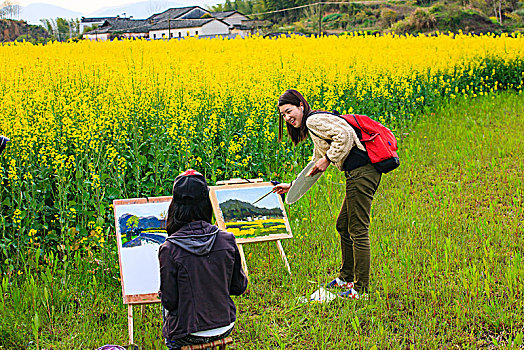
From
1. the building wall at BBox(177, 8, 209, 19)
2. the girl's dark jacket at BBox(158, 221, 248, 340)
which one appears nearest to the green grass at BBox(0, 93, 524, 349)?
the girl's dark jacket at BBox(158, 221, 248, 340)

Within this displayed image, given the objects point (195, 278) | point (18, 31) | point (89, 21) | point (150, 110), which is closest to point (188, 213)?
point (195, 278)

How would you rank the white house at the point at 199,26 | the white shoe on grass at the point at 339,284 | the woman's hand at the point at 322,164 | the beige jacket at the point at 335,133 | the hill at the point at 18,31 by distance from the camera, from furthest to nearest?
the white house at the point at 199,26 < the hill at the point at 18,31 < the white shoe on grass at the point at 339,284 < the woman's hand at the point at 322,164 < the beige jacket at the point at 335,133

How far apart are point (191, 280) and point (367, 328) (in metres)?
1.98

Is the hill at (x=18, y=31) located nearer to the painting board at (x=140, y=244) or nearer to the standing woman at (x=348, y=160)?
the painting board at (x=140, y=244)

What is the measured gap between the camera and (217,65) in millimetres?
9836

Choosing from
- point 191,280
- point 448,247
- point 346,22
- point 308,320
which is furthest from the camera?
point 346,22

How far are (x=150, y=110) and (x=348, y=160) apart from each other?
10.6 feet

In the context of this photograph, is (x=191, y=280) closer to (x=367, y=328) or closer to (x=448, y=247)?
(x=367, y=328)

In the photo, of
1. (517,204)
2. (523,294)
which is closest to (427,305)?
(523,294)

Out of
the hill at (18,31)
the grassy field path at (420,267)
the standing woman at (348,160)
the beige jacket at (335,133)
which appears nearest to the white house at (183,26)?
the hill at (18,31)

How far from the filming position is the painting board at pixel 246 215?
5555 millimetres

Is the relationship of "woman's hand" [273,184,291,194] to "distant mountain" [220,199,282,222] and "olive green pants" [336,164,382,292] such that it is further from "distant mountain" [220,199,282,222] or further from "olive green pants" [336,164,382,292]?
"olive green pants" [336,164,382,292]

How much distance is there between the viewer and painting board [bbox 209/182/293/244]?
5555 millimetres


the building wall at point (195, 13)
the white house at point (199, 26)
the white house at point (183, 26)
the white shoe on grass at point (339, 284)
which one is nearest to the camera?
the white shoe on grass at point (339, 284)
